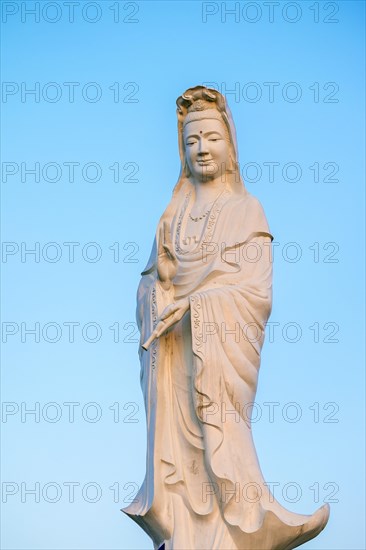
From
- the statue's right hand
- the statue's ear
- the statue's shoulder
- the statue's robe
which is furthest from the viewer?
the statue's ear

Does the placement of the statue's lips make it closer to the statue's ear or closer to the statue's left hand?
the statue's ear

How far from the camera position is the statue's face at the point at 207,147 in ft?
48.4

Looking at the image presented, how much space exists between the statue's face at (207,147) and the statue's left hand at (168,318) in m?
1.52

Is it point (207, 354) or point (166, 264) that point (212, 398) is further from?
point (166, 264)

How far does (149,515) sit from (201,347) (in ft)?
5.34

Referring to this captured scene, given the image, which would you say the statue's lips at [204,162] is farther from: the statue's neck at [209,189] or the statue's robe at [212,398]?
the statue's robe at [212,398]

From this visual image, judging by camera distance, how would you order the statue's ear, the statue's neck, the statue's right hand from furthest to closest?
the statue's ear < the statue's neck < the statue's right hand

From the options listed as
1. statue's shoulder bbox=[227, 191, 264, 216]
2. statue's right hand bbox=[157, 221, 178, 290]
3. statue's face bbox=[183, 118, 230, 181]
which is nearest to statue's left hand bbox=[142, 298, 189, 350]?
statue's right hand bbox=[157, 221, 178, 290]

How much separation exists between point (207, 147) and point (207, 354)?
7.11 ft

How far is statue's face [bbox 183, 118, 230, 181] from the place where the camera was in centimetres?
1477

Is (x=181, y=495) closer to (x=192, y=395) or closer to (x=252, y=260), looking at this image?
(x=192, y=395)

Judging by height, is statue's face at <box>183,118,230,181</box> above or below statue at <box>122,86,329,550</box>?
above

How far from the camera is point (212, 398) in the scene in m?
13.8

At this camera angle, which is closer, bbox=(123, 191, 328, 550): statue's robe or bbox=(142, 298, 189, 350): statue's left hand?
bbox=(123, 191, 328, 550): statue's robe
